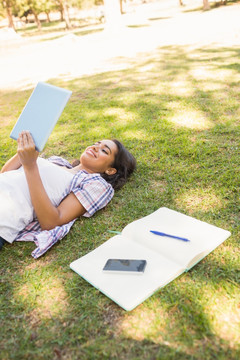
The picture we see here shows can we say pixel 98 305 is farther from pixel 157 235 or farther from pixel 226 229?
pixel 226 229

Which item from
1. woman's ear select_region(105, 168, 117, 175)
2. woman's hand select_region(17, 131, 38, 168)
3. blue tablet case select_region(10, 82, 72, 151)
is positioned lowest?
woman's ear select_region(105, 168, 117, 175)

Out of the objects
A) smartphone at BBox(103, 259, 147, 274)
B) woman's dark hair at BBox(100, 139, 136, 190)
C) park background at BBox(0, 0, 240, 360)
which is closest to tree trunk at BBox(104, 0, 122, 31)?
park background at BBox(0, 0, 240, 360)

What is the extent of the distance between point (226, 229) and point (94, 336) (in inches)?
45.3

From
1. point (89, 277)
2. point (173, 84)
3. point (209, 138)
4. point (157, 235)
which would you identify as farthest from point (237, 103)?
point (89, 277)

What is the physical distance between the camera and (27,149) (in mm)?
2178

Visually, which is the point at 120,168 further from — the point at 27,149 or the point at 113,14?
the point at 113,14

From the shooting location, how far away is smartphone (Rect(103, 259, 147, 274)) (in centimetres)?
183

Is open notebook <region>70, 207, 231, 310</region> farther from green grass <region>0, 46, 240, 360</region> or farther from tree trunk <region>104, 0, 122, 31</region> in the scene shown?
tree trunk <region>104, 0, 122, 31</region>

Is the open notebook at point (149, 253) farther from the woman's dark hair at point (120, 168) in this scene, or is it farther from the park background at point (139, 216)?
the woman's dark hair at point (120, 168)

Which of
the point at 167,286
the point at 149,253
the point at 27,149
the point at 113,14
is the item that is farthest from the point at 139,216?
the point at 113,14

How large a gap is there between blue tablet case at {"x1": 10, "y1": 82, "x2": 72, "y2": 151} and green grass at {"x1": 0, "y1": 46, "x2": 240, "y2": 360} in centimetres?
72

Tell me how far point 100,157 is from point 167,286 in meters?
1.31

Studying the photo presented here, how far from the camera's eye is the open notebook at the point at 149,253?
5.75ft

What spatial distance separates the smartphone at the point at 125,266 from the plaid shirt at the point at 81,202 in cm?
49
